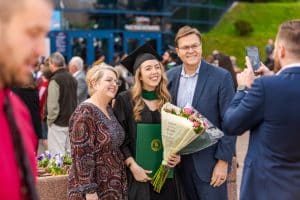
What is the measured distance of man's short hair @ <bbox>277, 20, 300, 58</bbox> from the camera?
13.9ft

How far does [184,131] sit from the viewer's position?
5.38 m

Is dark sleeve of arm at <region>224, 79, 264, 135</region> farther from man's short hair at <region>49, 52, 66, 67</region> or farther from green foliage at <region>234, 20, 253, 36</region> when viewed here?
green foliage at <region>234, 20, 253, 36</region>

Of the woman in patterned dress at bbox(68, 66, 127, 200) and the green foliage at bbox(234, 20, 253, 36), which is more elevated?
the woman in patterned dress at bbox(68, 66, 127, 200)

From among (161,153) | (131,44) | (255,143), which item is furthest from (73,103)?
(131,44)

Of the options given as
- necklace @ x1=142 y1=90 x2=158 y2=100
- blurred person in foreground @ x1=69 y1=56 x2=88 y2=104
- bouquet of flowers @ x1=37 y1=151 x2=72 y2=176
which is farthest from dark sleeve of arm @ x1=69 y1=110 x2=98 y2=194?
blurred person in foreground @ x1=69 y1=56 x2=88 y2=104

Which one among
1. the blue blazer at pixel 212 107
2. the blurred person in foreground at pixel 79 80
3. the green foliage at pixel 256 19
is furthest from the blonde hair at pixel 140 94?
the green foliage at pixel 256 19

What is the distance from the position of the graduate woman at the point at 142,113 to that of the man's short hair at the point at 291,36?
1594mm

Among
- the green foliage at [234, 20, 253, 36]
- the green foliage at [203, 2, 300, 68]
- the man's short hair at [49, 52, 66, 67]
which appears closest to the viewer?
the man's short hair at [49, 52, 66, 67]

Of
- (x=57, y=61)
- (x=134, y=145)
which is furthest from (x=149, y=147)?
(x=57, y=61)

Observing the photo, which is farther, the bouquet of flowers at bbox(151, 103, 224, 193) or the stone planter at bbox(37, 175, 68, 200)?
the stone planter at bbox(37, 175, 68, 200)

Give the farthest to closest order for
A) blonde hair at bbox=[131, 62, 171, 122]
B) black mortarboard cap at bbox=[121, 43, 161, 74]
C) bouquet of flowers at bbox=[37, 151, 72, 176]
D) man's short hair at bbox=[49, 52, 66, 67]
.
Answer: man's short hair at bbox=[49, 52, 66, 67]
bouquet of flowers at bbox=[37, 151, 72, 176]
black mortarboard cap at bbox=[121, 43, 161, 74]
blonde hair at bbox=[131, 62, 171, 122]

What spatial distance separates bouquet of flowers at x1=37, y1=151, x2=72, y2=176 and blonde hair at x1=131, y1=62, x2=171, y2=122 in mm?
1174

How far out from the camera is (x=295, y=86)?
4.27 m

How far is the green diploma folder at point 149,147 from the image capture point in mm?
5656
